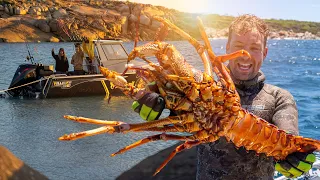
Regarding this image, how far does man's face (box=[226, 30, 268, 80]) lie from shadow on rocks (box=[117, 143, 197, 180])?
3872 millimetres

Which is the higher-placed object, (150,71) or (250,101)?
(150,71)

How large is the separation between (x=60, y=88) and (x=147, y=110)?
1451cm

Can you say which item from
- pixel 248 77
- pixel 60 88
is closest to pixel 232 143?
pixel 248 77

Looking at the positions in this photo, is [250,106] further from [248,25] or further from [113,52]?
[113,52]

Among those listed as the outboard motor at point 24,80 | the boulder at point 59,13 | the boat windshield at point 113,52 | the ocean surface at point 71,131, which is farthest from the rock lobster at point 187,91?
the boulder at point 59,13

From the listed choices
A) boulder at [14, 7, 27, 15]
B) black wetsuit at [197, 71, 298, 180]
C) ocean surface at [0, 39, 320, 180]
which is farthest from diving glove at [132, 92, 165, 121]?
boulder at [14, 7, 27, 15]

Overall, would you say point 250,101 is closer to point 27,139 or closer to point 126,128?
point 126,128

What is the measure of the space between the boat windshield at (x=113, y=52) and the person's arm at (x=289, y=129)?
52.1 ft

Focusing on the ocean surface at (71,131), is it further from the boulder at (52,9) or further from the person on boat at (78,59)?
the boulder at (52,9)

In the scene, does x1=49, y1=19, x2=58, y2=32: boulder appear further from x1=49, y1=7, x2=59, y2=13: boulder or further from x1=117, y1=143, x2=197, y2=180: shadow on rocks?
x1=117, y1=143, x2=197, y2=180: shadow on rocks

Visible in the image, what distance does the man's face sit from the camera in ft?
10.2

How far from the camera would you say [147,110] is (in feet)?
8.38

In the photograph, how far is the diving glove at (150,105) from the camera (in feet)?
8.32

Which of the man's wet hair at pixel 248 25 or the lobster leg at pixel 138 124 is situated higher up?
the man's wet hair at pixel 248 25
